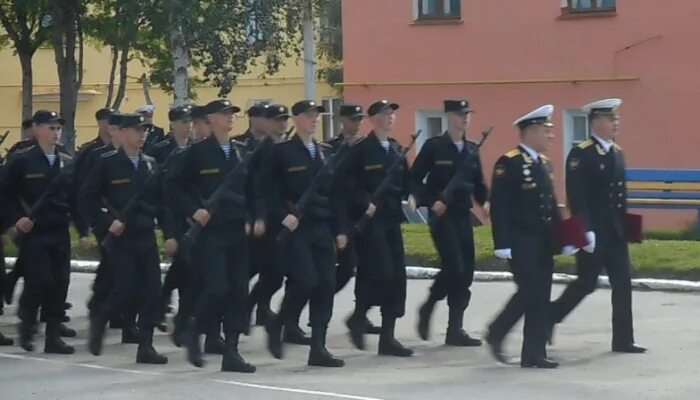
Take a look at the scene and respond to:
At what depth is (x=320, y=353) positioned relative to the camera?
37.9 feet

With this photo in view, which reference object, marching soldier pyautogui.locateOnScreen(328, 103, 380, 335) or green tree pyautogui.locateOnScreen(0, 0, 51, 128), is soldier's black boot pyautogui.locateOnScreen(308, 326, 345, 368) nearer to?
marching soldier pyautogui.locateOnScreen(328, 103, 380, 335)

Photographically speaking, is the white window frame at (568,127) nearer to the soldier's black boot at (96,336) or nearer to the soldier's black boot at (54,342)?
the soldier's black boot at (54,342)

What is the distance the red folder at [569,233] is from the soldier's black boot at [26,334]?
4284 mm

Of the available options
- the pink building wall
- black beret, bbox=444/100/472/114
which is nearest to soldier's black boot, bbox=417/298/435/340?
black beret, bbox=444/100/472/114

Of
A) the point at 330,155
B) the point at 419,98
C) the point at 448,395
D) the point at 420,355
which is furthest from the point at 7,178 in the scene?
the point at 419,98

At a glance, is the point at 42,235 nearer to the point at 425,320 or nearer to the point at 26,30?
the point at 425,320

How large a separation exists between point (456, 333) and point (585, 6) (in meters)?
14.5

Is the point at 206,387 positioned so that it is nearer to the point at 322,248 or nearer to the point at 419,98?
the point at 322,248

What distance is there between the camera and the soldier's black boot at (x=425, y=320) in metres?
12.8

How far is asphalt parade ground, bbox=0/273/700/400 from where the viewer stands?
1037 cm

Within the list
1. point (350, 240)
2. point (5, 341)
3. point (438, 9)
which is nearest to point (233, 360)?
point (350, 240)

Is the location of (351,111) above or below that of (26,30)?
below

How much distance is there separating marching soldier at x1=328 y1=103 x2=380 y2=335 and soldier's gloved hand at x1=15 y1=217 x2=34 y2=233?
93.9 inches

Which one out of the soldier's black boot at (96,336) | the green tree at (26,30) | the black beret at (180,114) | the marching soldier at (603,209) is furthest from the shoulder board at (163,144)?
the green tree at (26,30)
